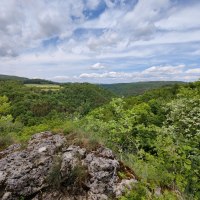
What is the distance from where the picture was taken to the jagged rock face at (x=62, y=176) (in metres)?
5.88

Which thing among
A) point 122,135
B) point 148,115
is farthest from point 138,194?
point 148,115

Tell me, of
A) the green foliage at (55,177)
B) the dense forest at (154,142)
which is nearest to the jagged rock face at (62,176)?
the green foliage at (55,177)

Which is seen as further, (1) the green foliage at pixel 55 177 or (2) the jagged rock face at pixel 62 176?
(1) the green foliage at pixel 55 177

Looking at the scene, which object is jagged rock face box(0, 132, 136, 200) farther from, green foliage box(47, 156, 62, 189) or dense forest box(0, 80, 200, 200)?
dense forest box(0, 80, 200, 200)

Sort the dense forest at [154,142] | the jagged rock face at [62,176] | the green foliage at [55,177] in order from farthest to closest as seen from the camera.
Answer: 1. the green foliage at [55,177]
2. the jagged rock face at [62,176]
3. the dense forest at [154,142]

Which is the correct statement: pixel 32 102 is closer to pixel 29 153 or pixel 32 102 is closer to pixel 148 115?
pixel 148 115

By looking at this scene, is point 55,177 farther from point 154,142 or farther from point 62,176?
point 154,142

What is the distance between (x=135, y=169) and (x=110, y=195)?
1176 mm

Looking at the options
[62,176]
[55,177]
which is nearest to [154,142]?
[62,176]

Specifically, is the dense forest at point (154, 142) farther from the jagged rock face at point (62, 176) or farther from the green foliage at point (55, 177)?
the green foliage at point (55, 177)

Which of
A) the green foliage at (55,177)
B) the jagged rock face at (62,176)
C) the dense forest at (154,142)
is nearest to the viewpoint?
the dense forest at (154,142)

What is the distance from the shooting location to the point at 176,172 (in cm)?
578

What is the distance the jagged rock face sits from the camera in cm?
588

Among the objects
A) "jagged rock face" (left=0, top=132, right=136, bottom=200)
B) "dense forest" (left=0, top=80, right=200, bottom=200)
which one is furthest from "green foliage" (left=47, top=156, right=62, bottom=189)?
"dense forest" (left=0, top=80, right=200, bottom=200)
